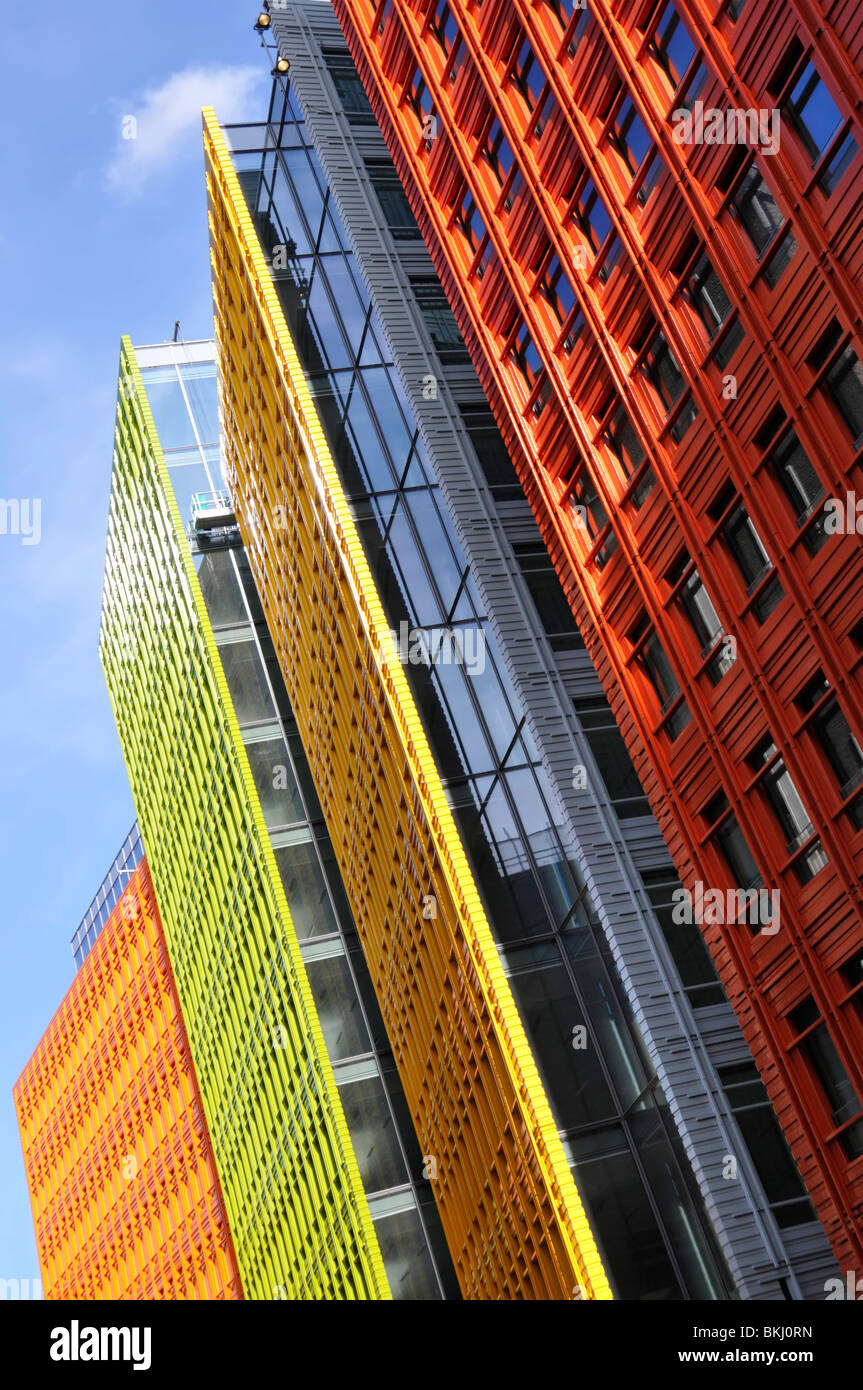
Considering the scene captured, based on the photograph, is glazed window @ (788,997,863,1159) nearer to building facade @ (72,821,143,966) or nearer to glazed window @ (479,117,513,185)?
glazed window @ (479,117,513,185)

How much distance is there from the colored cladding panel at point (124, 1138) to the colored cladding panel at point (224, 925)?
5453 millimetres

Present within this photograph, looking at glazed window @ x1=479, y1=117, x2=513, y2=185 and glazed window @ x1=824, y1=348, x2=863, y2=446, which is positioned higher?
glazed window @ x1=479, y1=117, x2=513, y2=185

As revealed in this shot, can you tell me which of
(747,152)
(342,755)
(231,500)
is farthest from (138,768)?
(747,152)

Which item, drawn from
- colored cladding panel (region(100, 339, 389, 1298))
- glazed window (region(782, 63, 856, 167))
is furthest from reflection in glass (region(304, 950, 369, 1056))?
glazed window (region(782, 63, 856, 167))

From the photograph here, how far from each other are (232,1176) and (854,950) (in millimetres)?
40774

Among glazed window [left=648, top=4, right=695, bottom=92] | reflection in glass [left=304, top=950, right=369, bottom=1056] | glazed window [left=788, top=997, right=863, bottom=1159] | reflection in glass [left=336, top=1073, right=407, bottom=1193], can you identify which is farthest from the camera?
reflection in glass [left=304, top=950, right=369, bottom=1056]

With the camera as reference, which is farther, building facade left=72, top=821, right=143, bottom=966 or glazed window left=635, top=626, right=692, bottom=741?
building facade left=72, top=821, right=143, bottom=966

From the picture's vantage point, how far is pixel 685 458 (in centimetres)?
2519

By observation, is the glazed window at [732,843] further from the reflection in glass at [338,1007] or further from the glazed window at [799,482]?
the reflection in glass at [338,1007]

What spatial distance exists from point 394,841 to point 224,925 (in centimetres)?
1858

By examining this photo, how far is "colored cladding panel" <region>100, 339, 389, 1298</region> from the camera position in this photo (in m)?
44.2

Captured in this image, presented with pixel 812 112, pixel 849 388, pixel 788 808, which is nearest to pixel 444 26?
pixel 812 112

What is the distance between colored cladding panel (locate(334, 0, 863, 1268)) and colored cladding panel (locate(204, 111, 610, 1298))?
7.17 metres

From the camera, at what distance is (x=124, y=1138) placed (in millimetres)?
76875
